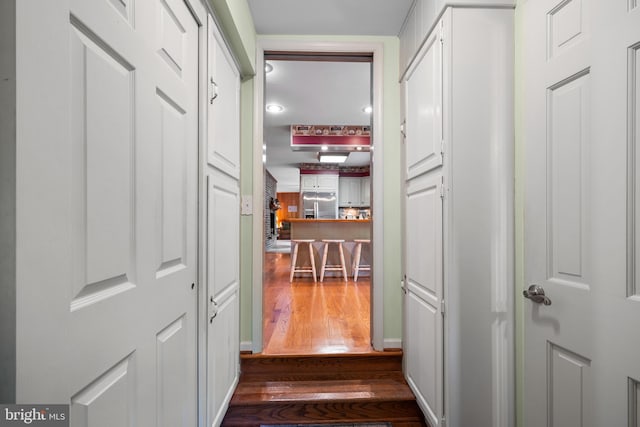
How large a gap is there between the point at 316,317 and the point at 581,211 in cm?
245

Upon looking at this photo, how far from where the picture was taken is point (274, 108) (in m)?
4.26

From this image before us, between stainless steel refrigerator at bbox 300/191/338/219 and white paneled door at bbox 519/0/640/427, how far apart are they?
7715 mm

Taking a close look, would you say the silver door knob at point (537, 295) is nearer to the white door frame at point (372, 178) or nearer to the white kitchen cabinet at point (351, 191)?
the white door frame at point (372, 178)

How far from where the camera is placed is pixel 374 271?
2.26 metres

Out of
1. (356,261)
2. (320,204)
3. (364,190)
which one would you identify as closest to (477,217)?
(356,261)

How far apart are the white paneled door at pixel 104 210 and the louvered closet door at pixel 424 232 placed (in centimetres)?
120

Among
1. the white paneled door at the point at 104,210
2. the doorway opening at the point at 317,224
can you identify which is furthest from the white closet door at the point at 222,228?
the doorway opening at the point at 317,224

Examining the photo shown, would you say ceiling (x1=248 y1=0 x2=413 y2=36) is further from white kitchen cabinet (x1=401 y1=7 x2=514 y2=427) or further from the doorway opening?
white kitchen cabinet (x1=401 y1=7 x2=514 y2=427)

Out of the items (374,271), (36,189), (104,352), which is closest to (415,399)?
(374,271)

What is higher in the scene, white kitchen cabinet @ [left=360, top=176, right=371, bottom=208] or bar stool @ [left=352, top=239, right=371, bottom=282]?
white kitchen cabinet @ [left=360, top=176, right=371, bottom=208]

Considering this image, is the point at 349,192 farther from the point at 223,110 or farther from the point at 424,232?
the point at 223,110

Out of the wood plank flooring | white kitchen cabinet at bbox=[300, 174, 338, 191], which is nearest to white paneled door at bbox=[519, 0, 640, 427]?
the wood plank flooring

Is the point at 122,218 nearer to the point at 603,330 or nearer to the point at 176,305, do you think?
the point at 176,305

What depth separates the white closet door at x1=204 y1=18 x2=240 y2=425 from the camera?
57.8 inches
